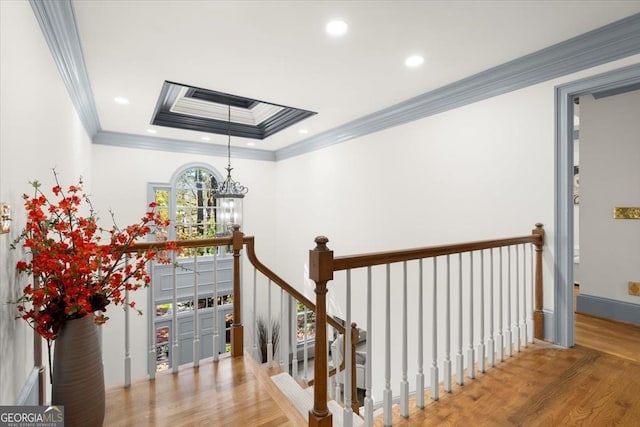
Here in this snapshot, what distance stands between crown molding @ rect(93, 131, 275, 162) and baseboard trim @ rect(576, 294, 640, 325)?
217 inches

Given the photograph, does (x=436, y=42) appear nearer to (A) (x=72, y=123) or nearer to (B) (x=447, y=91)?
(B) (x=447, y=91)

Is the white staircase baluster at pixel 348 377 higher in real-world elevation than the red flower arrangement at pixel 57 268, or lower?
lower

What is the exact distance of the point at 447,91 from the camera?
3.36 m

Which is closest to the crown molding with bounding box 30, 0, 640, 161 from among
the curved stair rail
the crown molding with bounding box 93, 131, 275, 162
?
the crown molding with bounding box 93, 131, 275, 162

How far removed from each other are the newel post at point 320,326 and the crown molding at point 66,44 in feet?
6.64

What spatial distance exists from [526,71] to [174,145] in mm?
5292

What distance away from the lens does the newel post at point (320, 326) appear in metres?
1.52

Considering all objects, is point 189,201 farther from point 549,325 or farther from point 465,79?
point 549,325

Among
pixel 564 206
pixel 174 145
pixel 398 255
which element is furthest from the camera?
pixel 174 145

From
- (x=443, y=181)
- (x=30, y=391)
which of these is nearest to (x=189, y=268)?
(x=30, y=391)

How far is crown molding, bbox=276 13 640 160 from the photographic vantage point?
2.29 meters

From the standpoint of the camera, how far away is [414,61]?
9.31ft

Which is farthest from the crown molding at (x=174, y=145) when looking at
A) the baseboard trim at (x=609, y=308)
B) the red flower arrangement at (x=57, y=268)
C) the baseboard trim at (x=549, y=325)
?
the baseboard trim at (x=609, y=308)

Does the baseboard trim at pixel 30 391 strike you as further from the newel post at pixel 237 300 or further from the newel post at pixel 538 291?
the newel post at pixel 538 291
